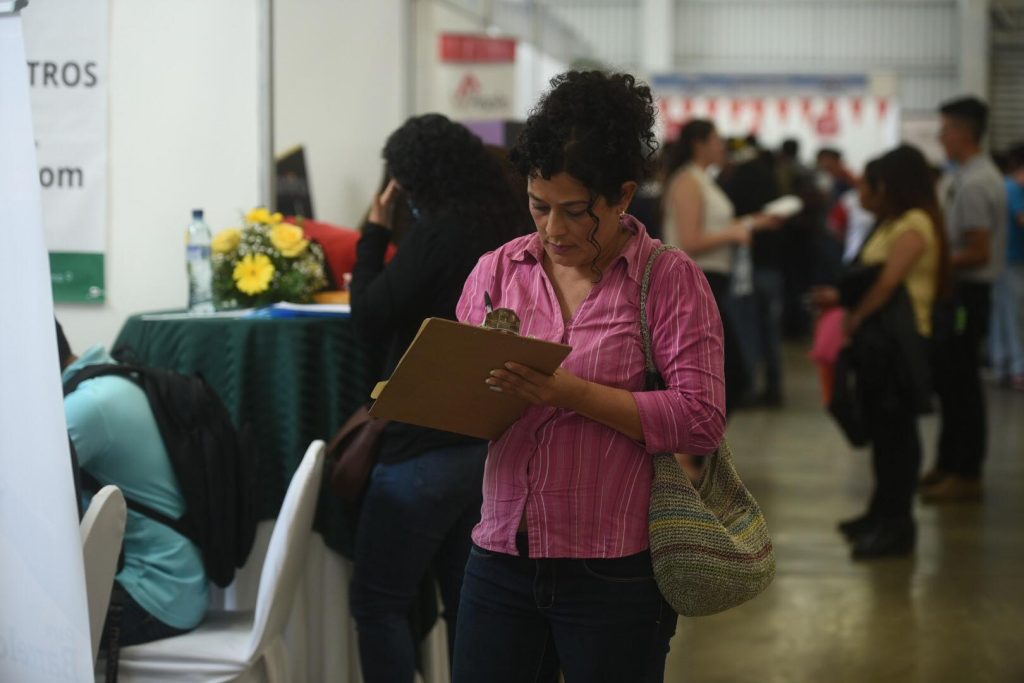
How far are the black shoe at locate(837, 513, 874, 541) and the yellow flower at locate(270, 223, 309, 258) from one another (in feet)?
8.94

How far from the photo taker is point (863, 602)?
4.38 m

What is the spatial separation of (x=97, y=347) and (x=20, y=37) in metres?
0.81

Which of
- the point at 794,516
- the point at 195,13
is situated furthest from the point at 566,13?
the point at 195,13

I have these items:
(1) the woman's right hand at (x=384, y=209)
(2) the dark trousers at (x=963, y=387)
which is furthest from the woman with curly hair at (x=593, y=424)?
(2) the dark trousers at (x=963, y=387)

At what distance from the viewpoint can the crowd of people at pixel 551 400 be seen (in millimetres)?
1746

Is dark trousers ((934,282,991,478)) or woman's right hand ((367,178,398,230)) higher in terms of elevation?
woman's right hand ((367,178,398,230))

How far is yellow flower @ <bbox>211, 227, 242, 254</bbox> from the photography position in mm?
3348

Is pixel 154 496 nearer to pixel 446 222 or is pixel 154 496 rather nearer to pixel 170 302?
pixel 446 222

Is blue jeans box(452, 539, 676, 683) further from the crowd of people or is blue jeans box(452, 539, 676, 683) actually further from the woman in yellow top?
the woman in yellow top

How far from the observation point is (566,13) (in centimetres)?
1884

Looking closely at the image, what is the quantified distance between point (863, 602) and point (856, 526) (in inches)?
34.9

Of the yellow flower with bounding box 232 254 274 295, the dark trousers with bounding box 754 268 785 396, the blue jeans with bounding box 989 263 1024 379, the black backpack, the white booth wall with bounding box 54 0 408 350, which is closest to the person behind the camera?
the black backpack

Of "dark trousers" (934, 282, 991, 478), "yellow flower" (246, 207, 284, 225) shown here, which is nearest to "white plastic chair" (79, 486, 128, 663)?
"yellow flower" (246, 207, 284, 225)

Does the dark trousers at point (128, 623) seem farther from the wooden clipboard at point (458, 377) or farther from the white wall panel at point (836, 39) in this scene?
the white wall panel at point (836, 39)
